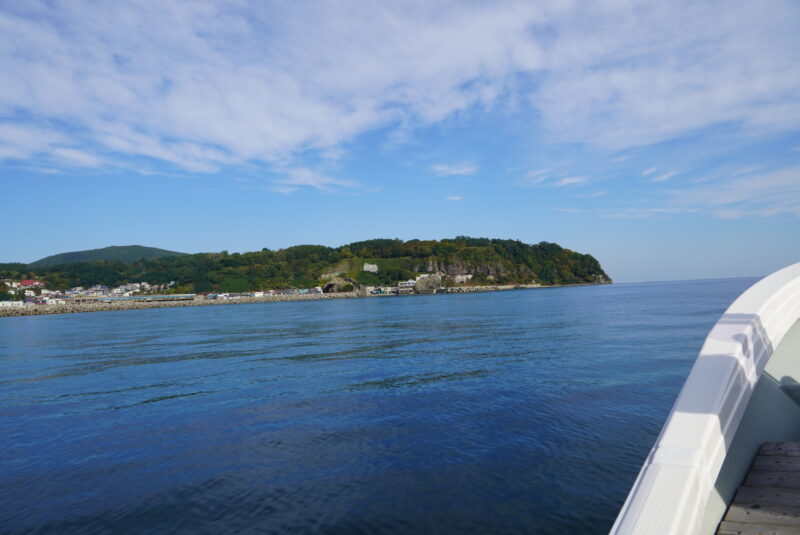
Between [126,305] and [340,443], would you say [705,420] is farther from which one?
[126,305]

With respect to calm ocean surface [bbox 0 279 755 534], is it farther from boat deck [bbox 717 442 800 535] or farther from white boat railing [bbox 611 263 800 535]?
white boat railing [bbox 611 263 800 535]

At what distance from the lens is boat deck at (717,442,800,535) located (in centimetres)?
371

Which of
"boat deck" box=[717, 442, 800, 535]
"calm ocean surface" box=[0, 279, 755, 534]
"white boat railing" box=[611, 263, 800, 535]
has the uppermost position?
"white boat railing" box=[611, 263, 800, 535]

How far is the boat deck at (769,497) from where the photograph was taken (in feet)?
12.2

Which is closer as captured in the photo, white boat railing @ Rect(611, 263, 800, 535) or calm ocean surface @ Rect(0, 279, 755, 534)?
white boat railing @ Rect(611, 263, 800, 535)

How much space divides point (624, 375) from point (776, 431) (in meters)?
13.5

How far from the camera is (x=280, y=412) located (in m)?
14.7

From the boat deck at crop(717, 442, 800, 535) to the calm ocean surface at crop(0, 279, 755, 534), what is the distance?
335cm

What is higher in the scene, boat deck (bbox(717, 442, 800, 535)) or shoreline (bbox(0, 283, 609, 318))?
boat deck (bbox(717, 442, 800, 535))

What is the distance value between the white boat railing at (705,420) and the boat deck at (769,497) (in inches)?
30.1

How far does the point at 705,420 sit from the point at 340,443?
9559 mm

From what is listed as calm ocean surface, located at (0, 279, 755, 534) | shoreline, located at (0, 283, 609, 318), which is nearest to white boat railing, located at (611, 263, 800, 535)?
calm ocean surface, located at (0, 279, 755, 534)

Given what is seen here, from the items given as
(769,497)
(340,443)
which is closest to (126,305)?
(340,443)

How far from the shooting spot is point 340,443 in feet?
37.9
